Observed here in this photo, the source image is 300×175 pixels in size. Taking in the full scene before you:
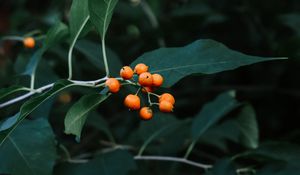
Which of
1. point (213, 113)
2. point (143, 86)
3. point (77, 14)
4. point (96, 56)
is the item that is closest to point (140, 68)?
→ point (143, 86)

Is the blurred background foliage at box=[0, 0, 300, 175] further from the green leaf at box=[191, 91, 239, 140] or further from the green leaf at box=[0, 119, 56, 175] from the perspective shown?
the green leaf at box=[0, 119, 56, 175]

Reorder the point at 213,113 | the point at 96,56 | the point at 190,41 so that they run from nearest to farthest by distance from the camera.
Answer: the point at 96,56, the point at 213,113, the point at 190,41

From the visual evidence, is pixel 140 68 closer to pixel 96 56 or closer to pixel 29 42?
pixel 96 56

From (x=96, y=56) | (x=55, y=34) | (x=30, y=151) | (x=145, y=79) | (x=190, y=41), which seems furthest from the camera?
(x=190, y=41)

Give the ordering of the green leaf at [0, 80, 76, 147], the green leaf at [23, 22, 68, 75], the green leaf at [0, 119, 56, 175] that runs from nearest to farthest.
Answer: the green leaf at [0, 80, 76, 147]
the green leaf at [0, 119, 56, 175]
the green leaf at [23, 22, 68, 75]

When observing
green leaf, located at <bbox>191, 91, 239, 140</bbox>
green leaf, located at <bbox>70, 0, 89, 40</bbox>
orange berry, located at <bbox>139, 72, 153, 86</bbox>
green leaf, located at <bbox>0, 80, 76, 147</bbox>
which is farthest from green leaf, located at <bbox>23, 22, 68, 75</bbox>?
green leaf, located at <bbox>191, 91, 239, 140</bbox>

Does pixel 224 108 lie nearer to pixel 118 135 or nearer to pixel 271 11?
pixel 118 135

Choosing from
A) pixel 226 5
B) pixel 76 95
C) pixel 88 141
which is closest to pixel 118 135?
pixel 88 141
